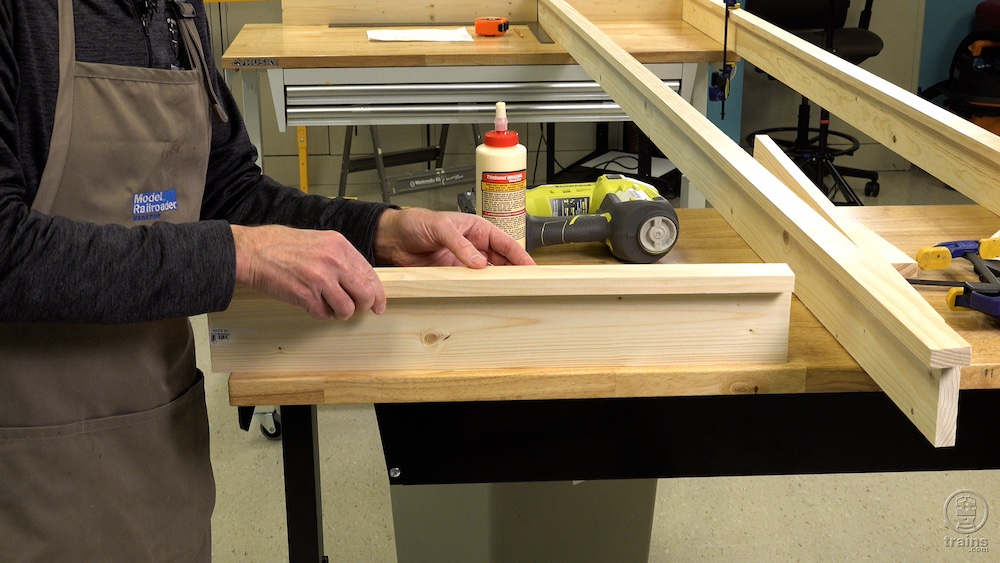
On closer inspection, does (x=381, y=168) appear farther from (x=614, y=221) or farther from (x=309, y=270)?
(x=309, y=270)

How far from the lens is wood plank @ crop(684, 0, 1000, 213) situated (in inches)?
50.9

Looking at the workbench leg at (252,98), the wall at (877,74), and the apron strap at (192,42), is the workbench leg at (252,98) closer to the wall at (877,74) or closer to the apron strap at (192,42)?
the apron strap at (192,42)

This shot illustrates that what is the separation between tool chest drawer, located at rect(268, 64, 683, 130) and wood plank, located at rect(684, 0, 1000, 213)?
66 centimetres

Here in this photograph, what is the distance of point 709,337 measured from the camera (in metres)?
1.01

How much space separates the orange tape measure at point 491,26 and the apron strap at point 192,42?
6.05 ft

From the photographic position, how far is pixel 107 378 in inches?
39.7

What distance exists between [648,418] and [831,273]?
0.26 meters

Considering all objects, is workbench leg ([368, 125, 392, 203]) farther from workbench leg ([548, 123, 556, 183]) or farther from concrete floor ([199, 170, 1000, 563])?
concrete floor ([199, 170, 1000, 563])

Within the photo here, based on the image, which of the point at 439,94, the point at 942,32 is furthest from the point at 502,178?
the point at 942,32

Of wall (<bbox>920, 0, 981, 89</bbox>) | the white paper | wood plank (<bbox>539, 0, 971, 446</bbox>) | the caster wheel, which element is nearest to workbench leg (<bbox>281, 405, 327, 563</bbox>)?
wood plank (<bbox>539, 0, 971, 446</bbox>)

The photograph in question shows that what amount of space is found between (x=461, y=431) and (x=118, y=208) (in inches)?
17.3

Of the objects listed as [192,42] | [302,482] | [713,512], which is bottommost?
[713,512]

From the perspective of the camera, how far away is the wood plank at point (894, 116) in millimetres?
1293

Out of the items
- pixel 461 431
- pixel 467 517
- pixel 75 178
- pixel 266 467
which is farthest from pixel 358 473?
pixel 75 178
